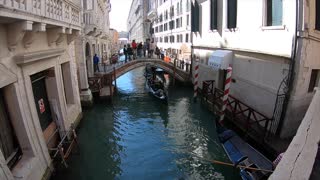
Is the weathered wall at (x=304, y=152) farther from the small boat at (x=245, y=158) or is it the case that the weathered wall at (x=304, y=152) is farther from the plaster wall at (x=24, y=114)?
the plaster wall at (x=24, y=114)

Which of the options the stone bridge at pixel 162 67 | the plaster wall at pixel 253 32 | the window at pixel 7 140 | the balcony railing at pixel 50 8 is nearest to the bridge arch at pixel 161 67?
the stone bridge at pixel 162 67

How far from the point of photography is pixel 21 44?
5.69 meters

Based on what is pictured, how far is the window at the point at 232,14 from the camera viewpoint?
10906 millimetres

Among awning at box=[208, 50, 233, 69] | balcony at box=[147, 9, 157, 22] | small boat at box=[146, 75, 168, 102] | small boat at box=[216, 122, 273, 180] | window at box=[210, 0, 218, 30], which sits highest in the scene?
balcony at box=[147, 9, 157, 22]

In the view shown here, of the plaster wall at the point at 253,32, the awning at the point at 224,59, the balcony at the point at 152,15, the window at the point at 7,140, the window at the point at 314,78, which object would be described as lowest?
the window at the point at 7,140

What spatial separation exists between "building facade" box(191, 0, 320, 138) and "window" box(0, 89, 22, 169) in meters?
6.15

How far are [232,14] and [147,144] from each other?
607 cm

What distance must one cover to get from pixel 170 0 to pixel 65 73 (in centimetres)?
2274

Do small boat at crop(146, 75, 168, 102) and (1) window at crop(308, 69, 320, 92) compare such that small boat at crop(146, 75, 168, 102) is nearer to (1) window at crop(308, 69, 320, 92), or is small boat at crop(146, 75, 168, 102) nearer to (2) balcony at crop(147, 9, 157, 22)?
(1) window at crop(308, 69, 320, 92)

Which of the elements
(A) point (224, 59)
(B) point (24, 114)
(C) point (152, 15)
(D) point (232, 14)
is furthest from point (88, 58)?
(C) point (152, 15)

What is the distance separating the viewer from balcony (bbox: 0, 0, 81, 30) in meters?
4.38

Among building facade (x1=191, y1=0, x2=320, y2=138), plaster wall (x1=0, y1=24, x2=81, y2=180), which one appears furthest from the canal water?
building facade (x1=191, y1=0, x2=320, y2=138)

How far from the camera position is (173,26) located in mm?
29812

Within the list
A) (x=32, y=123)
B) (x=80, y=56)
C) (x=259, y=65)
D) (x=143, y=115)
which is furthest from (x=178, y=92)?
(x=32, y=123)
